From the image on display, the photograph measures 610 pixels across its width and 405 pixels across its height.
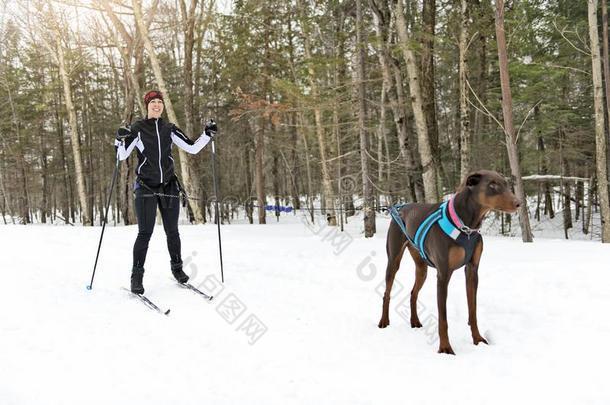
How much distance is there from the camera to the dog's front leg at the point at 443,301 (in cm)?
334

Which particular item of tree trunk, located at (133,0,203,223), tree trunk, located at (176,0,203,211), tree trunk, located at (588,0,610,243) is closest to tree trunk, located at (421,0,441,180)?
tree trunk, located at (588,0,610,243)

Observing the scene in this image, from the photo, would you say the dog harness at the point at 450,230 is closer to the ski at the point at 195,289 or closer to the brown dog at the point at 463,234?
the brown dog at the point at 463,234

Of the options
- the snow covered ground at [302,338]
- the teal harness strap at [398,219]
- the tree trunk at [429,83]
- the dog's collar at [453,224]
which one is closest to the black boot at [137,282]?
the snow covered ground at [302,338]

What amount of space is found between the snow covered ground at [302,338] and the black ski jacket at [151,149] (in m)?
1.52

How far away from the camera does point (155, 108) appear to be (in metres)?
5.12

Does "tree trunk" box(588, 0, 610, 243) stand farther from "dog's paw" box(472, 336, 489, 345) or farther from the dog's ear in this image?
the dog's ear

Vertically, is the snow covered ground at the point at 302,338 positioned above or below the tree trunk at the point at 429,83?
below

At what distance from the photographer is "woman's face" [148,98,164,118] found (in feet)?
16.7

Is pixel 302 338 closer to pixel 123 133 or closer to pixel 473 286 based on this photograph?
pixel 473 286

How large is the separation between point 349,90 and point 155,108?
8170 mm

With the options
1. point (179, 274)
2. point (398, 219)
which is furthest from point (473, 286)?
point (179, 274)

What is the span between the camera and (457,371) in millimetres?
3082

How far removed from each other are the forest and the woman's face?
159cm

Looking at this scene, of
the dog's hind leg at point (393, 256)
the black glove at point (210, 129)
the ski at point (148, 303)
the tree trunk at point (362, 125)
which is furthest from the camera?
the tree trunk at point (362, 125)
